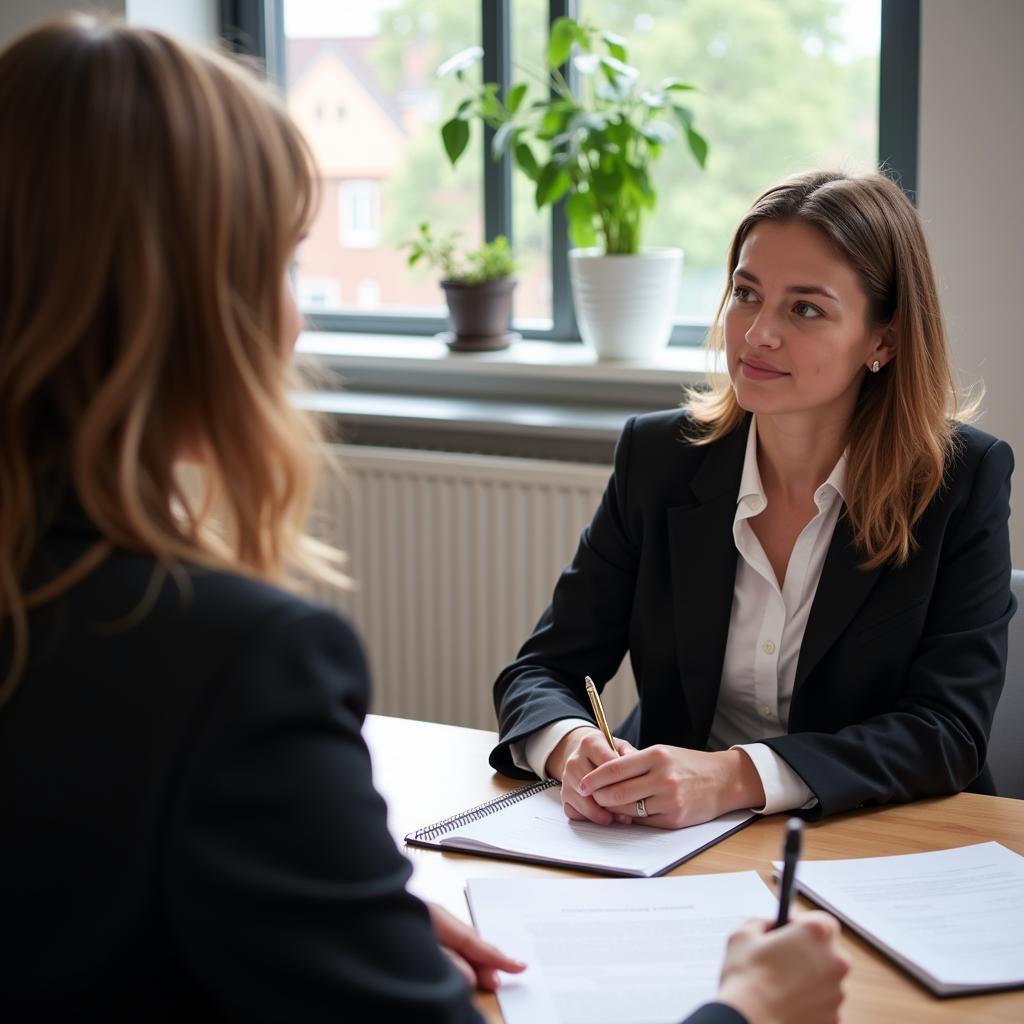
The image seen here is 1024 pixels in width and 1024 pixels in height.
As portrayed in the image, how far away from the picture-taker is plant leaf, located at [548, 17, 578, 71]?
2.74 metres

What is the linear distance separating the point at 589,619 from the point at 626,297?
119cm

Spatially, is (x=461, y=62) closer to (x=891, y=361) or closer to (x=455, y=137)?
(x=455, y=137)

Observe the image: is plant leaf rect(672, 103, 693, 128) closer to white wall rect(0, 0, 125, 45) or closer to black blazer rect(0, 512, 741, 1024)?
white wall rect(0, 0, 125, 45)

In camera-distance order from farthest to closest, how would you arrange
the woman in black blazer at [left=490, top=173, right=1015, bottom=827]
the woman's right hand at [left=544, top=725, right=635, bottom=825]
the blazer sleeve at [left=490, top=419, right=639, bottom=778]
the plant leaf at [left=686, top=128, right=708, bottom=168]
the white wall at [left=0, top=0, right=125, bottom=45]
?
the white wall at [left=0, top=0, right=125, bottom=45]
the plant leaf at [left=686, top=128, right=708, bottom=168]
the blazer sleeve at [left=490, top=419, right=639, bottom=778]
the woman in black blazer at [left=490, top=173, right=1015, bottom=827]
the woman's right hand at [left=544, top=725, right=635, bottom=825]

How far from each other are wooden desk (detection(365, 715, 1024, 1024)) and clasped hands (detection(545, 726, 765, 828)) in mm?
44

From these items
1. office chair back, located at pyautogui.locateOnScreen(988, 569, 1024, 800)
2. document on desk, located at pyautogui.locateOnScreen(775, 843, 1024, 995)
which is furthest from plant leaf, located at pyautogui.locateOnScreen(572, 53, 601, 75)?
document on desk, located at pyautogui.locateOnScreen(775, 843, 1024, 995)

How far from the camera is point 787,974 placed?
946 millimetres

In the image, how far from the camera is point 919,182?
2.44 metres

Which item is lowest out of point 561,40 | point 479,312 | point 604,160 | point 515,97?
point 479,312

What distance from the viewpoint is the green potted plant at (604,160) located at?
2.74 meters

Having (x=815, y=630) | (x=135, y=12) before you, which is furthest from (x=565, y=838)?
(x=135, y=12)

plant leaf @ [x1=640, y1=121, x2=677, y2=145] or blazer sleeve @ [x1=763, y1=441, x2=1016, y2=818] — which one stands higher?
plant leaf @ [x1=640, y1=121, x2=677, y2=145]

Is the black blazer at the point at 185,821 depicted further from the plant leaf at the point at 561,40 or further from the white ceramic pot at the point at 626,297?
the plant leaf at the point at 561,40

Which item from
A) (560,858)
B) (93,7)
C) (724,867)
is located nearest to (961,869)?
(724,867)
